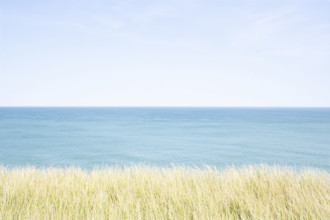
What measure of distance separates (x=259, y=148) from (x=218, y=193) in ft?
57.2

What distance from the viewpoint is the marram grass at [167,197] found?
2594 mm

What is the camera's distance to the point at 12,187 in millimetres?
3287

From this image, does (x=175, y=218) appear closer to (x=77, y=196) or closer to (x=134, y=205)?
(x=134, y=205)

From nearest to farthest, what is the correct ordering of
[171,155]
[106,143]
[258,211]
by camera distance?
[258,211] → [171,155] → [106,143]

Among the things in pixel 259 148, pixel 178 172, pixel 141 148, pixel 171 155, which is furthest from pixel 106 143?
pixel 178 172

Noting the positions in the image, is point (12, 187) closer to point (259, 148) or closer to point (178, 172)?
point (178, 172)

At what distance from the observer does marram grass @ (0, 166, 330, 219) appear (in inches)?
102

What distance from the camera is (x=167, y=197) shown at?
310 centimetres

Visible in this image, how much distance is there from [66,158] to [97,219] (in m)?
14.9

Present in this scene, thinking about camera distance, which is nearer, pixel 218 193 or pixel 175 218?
pixel 175 218

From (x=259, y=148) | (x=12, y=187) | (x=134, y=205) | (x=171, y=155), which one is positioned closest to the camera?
(x=134, y=205)

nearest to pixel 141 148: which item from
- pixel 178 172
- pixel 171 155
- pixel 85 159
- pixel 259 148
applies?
pixel 171 155

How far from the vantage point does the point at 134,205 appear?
9.62 ft

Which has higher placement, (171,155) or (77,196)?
(77,196)
